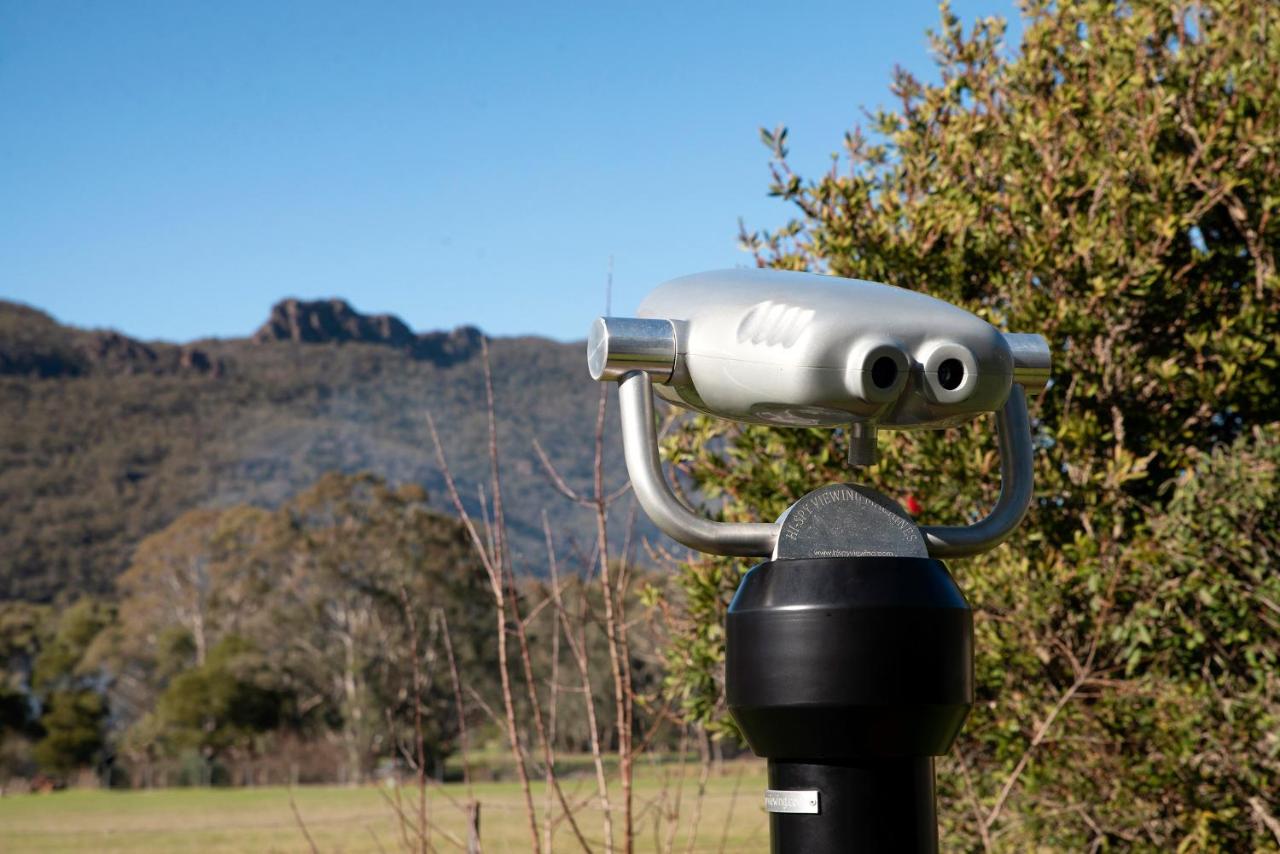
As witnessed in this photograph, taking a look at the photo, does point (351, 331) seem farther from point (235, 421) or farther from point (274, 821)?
point (274, 821)

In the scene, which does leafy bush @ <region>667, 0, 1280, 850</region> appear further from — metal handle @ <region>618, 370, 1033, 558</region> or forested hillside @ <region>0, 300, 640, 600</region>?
forested hillside @ <region>0, 300, 640, 600</region>

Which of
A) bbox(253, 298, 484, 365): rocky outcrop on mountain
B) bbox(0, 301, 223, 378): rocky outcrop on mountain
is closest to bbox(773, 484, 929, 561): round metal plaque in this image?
bbox(0, 301, 223, 378): rocky outcrop on mountain

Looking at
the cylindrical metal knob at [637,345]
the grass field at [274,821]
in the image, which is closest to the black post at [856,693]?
the cylindrical metal knob at [637,345]

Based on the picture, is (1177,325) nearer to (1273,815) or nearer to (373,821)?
(1273,815)

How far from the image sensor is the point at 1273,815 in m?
3.87

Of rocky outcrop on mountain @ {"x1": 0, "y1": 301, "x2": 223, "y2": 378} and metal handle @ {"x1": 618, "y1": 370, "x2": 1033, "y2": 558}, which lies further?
rocky outcrop on mountain @ {"x1": 0, "y1": 301, "x2": 223, "y2": 378}

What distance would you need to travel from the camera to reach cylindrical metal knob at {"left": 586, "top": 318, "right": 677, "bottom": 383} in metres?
0.95

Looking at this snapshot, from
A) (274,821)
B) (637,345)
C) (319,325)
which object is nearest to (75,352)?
(319,325)

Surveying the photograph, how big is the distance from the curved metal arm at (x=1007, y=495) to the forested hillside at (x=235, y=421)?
6619 centimetres

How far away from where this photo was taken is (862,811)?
0.88 meters

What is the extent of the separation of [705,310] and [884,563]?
0.21 metres

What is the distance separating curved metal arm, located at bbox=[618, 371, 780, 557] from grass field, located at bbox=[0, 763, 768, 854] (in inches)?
503

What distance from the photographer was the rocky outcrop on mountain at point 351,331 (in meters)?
109

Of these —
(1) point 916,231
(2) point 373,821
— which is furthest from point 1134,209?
(2) point 373,821
